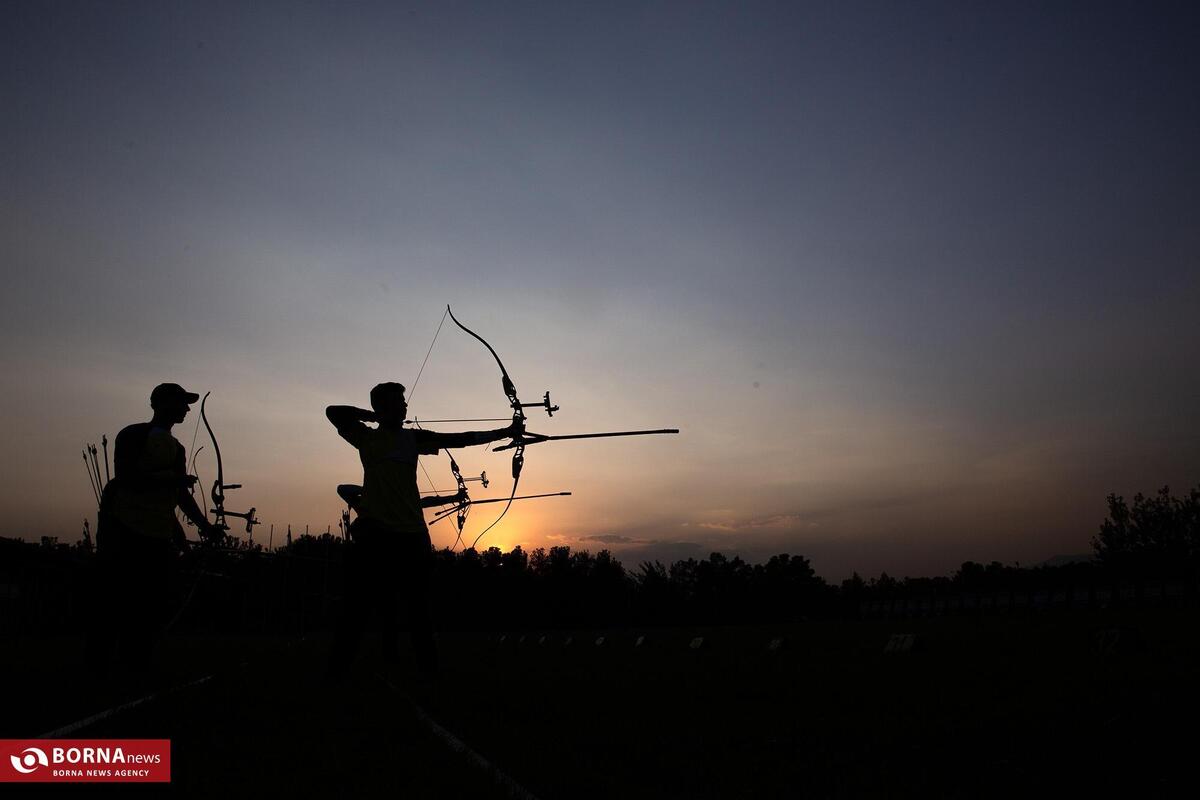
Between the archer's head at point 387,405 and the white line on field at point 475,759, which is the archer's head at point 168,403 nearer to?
the archer's head at point 387,405

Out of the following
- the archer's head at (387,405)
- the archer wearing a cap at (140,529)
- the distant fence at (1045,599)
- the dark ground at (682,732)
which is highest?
the archer's head at (387,405)

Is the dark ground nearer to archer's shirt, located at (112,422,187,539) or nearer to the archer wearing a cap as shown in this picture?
the archer wearing a cap

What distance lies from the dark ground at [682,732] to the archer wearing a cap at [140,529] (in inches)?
25.8

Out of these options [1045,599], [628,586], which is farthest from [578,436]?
[628,586]

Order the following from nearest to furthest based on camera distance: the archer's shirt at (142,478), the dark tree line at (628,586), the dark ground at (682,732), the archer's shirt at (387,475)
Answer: the dark ground at (682,732), the archer's shirt at (142,478), the archer's shirt at (387,475), the dark tree line at (628,586)

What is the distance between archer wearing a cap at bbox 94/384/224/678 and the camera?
362 inches

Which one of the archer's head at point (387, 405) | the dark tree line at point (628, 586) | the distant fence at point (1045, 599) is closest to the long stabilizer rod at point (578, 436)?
the archer's head at point (387, 405)

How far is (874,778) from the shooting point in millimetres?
4020

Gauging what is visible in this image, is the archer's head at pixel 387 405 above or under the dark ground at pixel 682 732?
above

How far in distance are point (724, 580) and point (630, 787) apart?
625 feet

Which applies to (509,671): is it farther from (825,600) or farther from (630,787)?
(825,600)

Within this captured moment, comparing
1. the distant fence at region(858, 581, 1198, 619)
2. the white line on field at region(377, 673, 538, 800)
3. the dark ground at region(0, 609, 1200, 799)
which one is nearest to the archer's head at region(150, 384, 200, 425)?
the dark ground at region(0, 609, 1200, 799)

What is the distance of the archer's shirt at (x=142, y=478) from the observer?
9.35 metres

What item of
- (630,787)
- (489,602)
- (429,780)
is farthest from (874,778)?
(489,602)
